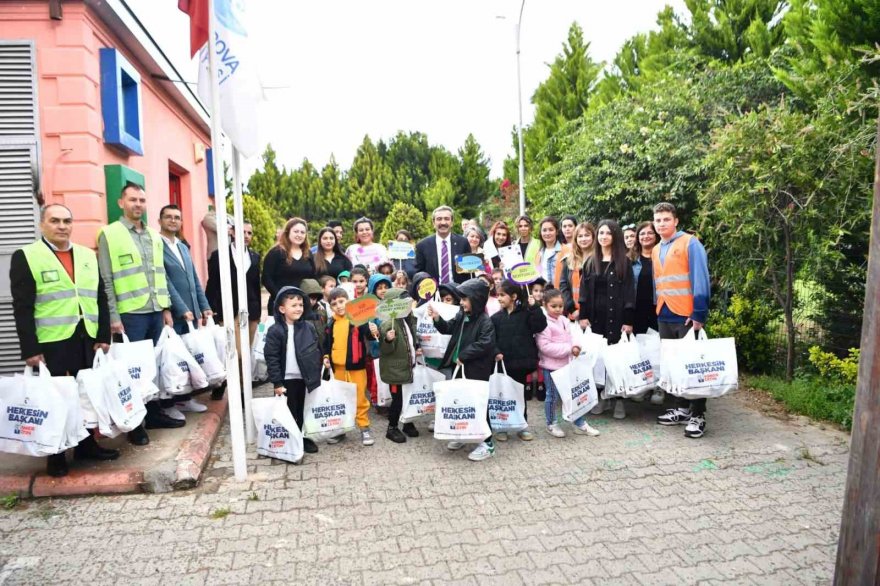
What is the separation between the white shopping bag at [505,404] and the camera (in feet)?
16.8

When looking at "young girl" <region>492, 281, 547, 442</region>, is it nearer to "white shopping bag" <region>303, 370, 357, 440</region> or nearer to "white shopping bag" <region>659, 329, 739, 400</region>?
"white shopping bag" <region>659, 329, 739, 400</region>

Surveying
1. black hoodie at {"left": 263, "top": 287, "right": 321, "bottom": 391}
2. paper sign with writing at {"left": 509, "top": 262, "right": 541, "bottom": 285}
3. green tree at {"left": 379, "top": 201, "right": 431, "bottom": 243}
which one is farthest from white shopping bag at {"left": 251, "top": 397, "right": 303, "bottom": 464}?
green tree at {"left": 379, "top": 201, "right": 431, "bottom": 243}

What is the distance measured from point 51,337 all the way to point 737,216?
6477 millimetres

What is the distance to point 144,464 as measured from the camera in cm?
448

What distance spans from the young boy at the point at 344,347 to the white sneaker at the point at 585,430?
189 centimetres

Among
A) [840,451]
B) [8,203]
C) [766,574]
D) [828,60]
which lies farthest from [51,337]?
[828,60]

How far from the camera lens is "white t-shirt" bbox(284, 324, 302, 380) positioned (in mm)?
4965

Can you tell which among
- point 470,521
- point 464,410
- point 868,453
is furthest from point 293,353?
point 868,453

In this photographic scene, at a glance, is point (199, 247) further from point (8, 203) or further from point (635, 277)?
point (635, 277)

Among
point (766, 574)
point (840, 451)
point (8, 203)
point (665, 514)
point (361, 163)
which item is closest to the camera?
point (766, 574)

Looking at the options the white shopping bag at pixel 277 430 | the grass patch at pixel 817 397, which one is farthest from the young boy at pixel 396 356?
the grass patch at pixel 817 397

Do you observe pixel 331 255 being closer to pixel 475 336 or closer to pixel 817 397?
pixel 475 336

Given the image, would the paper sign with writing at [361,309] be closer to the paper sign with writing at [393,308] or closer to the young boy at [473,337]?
the paper sign with writing at [393,308]

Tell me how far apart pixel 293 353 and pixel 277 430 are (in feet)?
2.08
